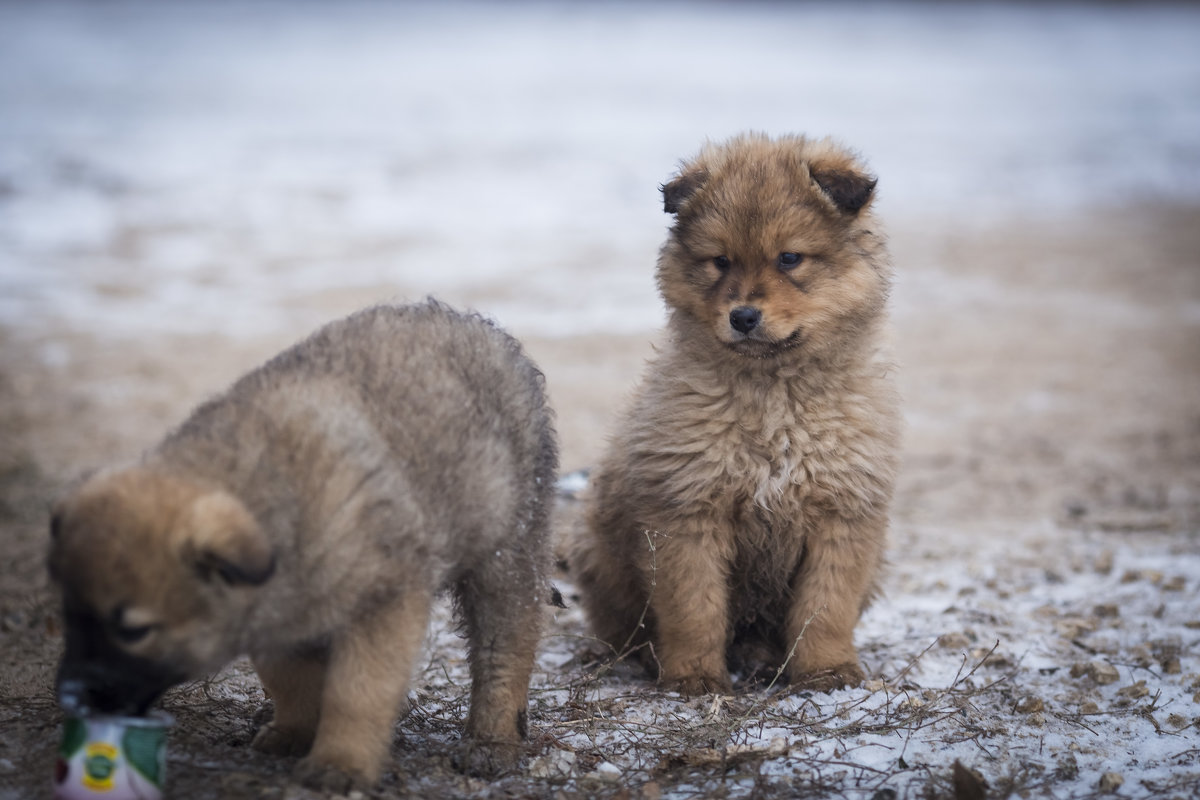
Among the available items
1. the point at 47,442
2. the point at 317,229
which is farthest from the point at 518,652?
the point at 317,229

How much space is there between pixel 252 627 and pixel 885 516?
8.06 feet

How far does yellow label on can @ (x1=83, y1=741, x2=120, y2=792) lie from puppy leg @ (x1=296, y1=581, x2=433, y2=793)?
51 centimetres

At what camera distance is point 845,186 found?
454cm

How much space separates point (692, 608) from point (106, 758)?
86.2 inches

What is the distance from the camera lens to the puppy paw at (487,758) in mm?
3727

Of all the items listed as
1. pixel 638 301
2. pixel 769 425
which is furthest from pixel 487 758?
pixel 638 301

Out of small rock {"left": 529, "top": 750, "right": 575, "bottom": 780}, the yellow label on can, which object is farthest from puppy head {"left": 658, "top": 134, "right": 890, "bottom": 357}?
the yellow label on can

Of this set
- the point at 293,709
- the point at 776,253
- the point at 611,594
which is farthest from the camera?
the point at 611,594

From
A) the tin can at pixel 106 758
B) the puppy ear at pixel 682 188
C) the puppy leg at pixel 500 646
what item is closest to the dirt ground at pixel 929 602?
the puppy leg at pixel 500 646

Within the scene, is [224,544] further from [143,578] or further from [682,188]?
[682,188]

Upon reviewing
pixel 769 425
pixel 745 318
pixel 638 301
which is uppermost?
pixel 745 318

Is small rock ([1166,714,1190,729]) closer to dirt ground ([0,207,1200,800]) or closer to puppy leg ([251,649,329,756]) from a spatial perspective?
dirt ground ([0,207,1200,800])

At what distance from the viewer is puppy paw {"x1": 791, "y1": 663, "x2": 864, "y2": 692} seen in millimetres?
4508

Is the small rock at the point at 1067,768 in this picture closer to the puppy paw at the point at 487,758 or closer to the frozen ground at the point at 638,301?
the frozen ground at the point at 638,301
